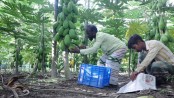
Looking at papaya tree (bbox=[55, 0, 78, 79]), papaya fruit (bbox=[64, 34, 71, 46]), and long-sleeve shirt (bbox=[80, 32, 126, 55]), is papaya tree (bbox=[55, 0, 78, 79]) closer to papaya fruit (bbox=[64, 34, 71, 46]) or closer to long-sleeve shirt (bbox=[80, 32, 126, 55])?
papaya fruit (bbox=[64, 34, 71, 46])

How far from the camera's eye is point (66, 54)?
7.28 m

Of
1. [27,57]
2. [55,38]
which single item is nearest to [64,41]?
[55,38]

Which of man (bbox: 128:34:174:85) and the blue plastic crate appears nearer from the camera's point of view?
man (bbox: 128:34:174:85)

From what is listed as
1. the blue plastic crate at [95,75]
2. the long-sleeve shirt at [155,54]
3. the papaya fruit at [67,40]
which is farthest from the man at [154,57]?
the papaya fruit at [67,40]

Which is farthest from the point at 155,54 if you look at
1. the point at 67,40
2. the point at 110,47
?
the point at 67,40

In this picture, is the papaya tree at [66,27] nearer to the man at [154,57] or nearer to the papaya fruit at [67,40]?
the papaya fruit at [67,40]

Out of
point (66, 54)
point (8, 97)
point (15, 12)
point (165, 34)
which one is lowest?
point (8, 97)

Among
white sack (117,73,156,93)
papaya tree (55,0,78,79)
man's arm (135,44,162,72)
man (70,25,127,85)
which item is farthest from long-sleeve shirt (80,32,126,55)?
white sack (117,73,156,93)

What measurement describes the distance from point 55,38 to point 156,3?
8.83 ft

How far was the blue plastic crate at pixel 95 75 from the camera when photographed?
6.15 metres

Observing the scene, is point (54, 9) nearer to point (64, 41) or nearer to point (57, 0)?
point (57, 0)

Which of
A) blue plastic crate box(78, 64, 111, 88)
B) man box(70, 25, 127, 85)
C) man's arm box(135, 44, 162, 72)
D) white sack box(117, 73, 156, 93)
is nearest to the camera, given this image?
white sack box(117, 73, 156, 93)

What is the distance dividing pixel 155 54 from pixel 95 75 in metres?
1.29

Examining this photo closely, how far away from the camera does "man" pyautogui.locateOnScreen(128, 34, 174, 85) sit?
19.1 feet
